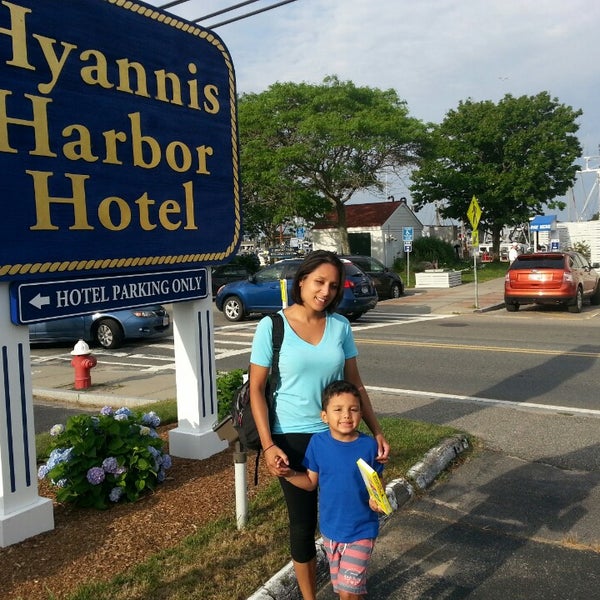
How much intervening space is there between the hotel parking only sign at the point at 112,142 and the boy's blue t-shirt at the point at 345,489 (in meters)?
2.25

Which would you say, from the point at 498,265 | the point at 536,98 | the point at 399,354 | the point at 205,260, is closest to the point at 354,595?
the point at 205,260

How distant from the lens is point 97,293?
4.51 m

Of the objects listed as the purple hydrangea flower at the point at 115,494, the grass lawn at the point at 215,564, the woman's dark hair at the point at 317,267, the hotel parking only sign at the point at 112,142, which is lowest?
the grass lawn at the point at 215,564

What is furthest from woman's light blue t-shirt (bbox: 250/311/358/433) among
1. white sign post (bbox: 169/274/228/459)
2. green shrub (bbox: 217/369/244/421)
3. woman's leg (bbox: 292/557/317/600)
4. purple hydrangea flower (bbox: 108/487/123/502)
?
green shrub (bbox: 217/369/244/421)

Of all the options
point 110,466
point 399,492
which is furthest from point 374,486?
point 110,466

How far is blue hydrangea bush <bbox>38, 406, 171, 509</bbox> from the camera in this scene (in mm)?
4391

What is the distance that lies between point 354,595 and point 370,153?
30.4 metres

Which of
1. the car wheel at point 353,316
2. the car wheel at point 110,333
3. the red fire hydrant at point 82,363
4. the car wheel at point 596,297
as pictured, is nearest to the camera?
the red fire hydrant at point 82,363

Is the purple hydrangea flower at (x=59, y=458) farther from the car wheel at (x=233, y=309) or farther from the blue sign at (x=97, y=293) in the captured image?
the car wheel at (x=233, y=309)

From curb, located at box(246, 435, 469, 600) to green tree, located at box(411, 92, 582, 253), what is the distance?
3734 centimetres

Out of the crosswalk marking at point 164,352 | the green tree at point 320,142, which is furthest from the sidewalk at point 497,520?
the green tree at point 320,142

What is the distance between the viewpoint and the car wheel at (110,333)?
13336 millimetres

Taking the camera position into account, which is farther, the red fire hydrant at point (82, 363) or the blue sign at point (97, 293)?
the red fire hydrant at point (82, 363)

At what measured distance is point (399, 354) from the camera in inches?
452
